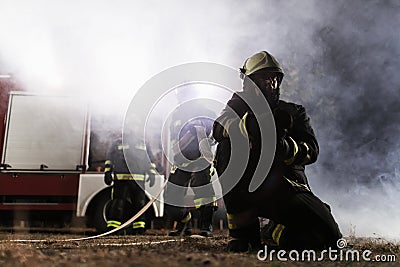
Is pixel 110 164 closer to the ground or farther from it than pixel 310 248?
farther from it

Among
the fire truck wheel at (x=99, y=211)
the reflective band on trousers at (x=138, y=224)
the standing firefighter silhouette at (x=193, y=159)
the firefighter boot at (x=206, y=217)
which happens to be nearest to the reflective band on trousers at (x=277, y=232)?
the standing firefighter silhouette at (x=193, y=159)

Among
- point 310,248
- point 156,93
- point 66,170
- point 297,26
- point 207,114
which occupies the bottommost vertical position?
point 310,248

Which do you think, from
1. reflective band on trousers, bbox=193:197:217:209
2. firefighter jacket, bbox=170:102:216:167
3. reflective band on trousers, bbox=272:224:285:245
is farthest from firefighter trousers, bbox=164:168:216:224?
reflective band on trousers, bbox=272:224:285:245

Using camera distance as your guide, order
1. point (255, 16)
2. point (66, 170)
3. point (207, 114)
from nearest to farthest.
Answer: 1. point (207, 114)
2. point (255, 16)
3. point (66, 170)

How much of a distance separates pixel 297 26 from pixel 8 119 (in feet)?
16.3

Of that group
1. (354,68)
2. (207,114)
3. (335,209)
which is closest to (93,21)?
(207,114)

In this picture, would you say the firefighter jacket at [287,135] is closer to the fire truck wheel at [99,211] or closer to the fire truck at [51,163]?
the fire truck at [51,163]

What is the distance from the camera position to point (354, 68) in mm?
6273

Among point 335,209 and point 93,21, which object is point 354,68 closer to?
point 335,209

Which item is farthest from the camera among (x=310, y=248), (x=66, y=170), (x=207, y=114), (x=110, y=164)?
(x=66, y=170)

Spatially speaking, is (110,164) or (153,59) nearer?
(110,164)

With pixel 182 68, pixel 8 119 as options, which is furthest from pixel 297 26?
pixel 8 119

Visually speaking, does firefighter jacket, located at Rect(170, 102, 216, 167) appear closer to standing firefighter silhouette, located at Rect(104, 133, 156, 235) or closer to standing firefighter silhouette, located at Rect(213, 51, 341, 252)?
standing firefighter silhouette, located at Rect(104, 133, 156, 235)

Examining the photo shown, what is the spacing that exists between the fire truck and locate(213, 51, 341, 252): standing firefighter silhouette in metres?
3.71
